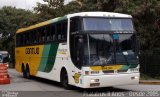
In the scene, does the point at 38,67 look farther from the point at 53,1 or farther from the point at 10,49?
the point at 10,49

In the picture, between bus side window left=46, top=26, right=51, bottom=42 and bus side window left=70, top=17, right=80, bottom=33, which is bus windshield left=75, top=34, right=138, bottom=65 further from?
bus side window left=46, top=26, right=51, bottom=42

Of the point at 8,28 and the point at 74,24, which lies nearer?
the point at 74,24

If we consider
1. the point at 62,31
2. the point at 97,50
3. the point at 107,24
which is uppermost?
the point at 107,24

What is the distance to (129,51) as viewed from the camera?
17141 millimetres

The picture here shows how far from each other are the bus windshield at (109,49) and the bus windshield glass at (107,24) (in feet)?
1.12

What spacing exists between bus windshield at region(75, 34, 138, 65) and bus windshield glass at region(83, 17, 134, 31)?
1.12 feet

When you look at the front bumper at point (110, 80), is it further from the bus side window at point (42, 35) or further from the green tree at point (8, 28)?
the green tree at point (8, 28)

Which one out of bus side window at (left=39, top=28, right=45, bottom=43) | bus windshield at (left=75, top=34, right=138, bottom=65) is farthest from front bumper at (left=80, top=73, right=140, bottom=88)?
bus side window at (left=39, top=28, right=45, bottom=43)

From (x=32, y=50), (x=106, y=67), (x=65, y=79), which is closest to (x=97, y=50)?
(x=106, y=67)

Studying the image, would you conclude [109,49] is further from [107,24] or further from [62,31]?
[62,31]

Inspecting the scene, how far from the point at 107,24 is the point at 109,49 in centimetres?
115

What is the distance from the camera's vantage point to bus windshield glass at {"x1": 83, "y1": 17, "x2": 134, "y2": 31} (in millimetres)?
16953

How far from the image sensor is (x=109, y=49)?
16.8m

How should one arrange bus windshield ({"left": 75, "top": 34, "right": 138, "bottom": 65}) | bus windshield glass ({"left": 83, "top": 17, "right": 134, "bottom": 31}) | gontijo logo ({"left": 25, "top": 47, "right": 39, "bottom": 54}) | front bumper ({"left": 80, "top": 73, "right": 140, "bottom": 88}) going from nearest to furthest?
front bumper ({"left": 80, "top": 73, "right": 140, "bottom": 88}), bus windshield ({"left": 75, "top": 34, "right": 138, "bottom": 65}), bus windshield glass ({"left": 83, "top": 17, "right": 134, "bottom": 31}), gontijo logo ({"left": 25, "top": 47, "right": 39, "bottom": 54})
